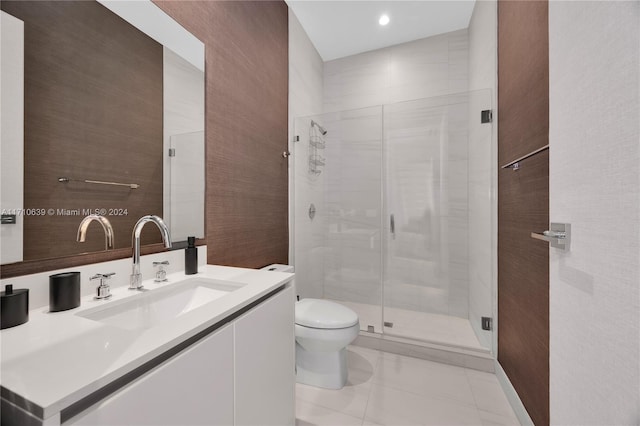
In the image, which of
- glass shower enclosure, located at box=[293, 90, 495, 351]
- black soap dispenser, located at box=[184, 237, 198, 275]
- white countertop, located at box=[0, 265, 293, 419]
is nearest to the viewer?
white countertop, located at box=[0, 265, 293, 419]

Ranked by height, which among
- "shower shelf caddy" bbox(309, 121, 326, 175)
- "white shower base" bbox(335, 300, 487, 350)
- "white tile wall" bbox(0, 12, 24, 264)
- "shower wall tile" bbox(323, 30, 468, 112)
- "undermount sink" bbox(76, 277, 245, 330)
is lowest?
"white shower base" bbox(335, 300, 487, 350)

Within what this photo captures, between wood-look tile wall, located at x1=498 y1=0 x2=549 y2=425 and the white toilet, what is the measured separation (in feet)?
2.81

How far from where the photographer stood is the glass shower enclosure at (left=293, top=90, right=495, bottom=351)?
6.92 feet

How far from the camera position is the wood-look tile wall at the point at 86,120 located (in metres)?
0.77

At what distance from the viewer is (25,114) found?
75 centimetres

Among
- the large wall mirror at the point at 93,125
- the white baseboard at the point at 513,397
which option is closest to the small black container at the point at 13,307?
the large wall mirror at the point at 93,125

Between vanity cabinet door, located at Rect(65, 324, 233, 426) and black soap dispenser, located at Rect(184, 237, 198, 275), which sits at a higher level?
black soap dispenser, located at Rect(184, 237, 198, 275)

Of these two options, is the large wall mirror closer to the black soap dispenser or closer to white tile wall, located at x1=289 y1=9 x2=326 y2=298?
the black soap dispenser

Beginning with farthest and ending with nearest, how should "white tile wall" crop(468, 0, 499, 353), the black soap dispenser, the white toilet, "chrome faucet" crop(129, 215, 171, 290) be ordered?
"white tile wall" crop(468, 0, 499, 353) → the white toilet → the black soap dispenser → "chrome faucet" crop(129, 215, 171, 290)

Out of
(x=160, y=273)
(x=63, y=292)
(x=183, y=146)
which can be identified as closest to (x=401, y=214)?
(x=183, y=146)
